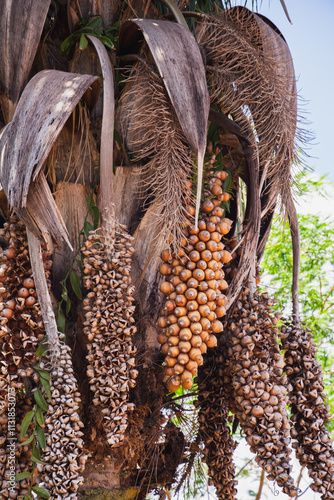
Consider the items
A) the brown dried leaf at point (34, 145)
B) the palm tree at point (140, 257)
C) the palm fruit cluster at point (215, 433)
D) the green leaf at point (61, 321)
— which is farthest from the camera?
the palm fruit cluster at point (215, 433)

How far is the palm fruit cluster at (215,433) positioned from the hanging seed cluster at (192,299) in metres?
0.31

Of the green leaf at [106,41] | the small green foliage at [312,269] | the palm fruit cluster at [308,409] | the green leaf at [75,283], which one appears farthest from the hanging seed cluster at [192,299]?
the small green foliage at [312,269]

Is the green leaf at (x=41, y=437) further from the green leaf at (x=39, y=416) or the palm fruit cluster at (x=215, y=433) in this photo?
the palm fruit cluster at (x=215, y=433)

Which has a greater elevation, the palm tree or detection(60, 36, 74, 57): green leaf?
detection(60, 36, 74, 57): green leaf

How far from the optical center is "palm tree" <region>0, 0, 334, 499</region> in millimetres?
1217

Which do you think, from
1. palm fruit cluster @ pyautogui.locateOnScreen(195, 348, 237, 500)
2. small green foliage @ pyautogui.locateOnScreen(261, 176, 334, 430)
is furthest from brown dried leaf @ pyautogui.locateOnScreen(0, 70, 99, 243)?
small green foliage @ pyautogui.locateOnScreen(261, 176, 334, 430)

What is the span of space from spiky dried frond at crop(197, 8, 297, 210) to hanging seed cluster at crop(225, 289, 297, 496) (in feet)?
1.34

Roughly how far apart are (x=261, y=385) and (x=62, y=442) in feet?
1.68

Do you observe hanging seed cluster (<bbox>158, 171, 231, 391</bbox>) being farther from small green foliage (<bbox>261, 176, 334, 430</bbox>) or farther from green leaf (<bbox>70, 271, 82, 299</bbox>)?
small green foliage (<bbox>261, 176, 334, 430</bbox>)

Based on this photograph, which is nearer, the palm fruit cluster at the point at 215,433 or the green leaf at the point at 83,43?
the green leaf at the point at 83,43

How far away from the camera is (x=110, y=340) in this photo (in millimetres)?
1229

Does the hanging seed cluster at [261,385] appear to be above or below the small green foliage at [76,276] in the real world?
below

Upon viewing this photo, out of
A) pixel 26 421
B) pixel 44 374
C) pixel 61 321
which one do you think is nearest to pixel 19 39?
pixel 61 321

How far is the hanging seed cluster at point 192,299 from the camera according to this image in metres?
1.25
